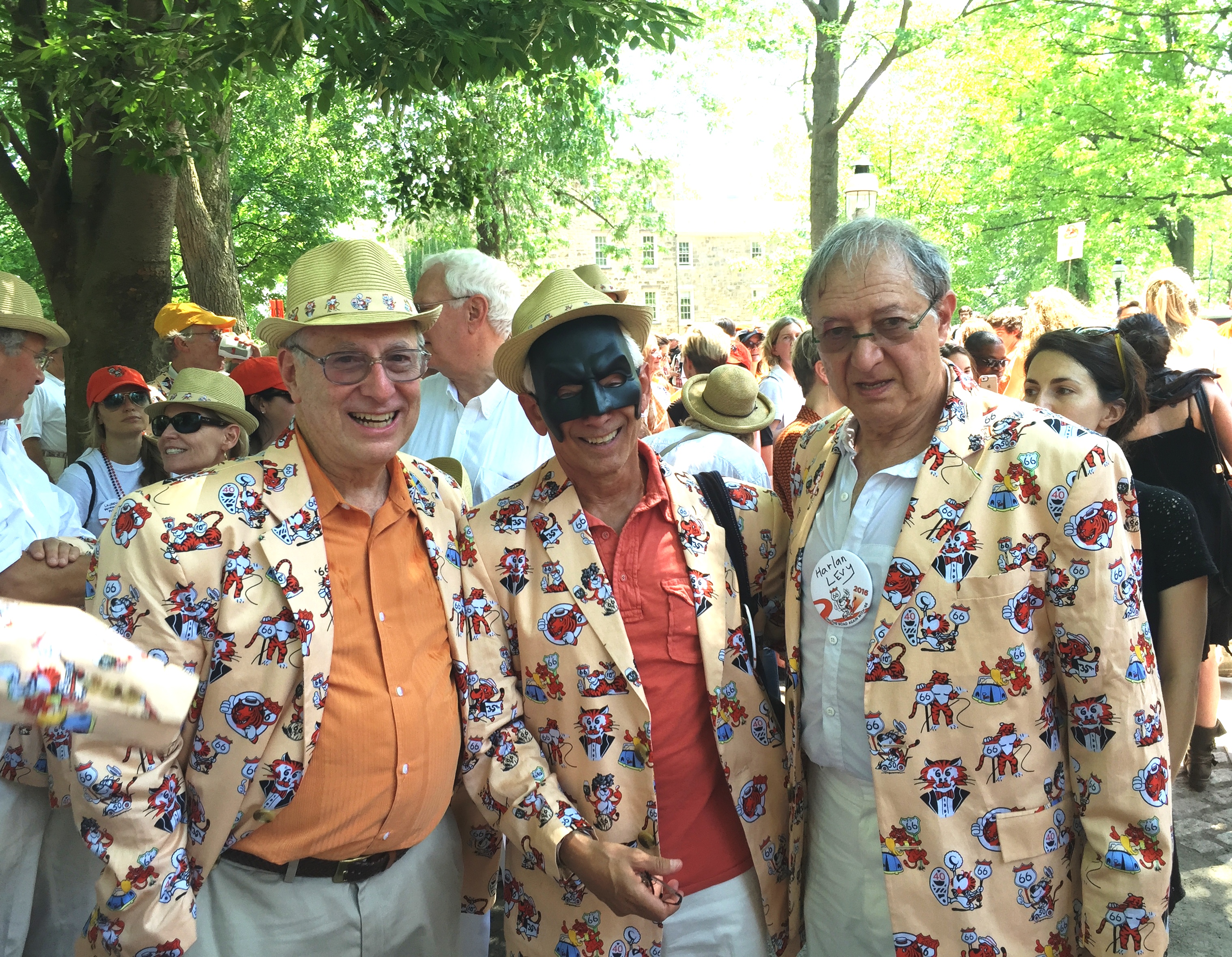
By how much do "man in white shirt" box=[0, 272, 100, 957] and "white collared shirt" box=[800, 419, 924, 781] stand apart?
1916 mm

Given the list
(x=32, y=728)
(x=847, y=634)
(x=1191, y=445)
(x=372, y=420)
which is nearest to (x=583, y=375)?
(x=372, y=420)

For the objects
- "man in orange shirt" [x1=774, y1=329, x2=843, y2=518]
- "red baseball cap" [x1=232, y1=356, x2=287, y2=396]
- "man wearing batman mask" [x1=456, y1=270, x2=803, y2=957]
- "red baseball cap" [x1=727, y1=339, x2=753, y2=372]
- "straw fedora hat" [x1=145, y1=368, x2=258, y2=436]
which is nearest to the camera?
"man wearing batman mask" [x1=456, y1=270, x2=803, y2=957]

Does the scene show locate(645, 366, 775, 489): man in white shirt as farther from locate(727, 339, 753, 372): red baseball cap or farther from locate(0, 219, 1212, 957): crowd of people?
locate(727, 339, 753, 372): red baseball cap

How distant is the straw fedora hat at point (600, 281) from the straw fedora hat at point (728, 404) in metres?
0.59

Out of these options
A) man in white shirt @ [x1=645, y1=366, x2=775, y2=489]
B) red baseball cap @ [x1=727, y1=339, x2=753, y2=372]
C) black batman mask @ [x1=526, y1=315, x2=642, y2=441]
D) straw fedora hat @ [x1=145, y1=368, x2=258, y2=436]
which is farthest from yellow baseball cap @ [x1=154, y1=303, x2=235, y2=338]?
black batman mask @ [x1=526, y1=315, x2=642, y2=441]

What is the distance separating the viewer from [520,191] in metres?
13.7

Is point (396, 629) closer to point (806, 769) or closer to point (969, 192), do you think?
point (806, 769)

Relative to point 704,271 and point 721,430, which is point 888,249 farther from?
point 704,271

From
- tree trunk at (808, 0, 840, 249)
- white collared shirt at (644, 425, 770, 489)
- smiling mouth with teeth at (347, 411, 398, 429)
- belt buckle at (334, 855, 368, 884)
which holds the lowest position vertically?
belt buckle at (334, 855, 368, 884)

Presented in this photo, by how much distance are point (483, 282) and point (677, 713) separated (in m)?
2.35

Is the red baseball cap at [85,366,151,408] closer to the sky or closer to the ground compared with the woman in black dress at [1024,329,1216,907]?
closer to the sky

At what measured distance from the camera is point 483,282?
3.96m

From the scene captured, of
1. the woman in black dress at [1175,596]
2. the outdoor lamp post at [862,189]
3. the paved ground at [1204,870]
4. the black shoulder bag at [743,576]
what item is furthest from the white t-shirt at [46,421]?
the outdoor lamp post at [862,189]

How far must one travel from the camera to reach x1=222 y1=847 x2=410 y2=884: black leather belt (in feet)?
6.89
